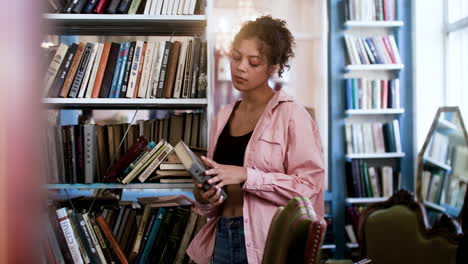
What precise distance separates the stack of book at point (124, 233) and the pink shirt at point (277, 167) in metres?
0.54

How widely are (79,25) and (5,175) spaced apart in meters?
1.99

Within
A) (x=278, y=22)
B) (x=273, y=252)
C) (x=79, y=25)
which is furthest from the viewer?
(x=79, y=25)

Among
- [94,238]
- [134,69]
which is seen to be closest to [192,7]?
[134,69]

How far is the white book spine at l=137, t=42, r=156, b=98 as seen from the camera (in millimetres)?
1940

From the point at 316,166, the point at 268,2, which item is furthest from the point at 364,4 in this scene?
the point at 316,166

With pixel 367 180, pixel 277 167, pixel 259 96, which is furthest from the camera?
pixel 367 180

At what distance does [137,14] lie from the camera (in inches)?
75.4

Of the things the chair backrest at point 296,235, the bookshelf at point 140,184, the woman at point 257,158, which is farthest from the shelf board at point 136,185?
the chair backrest at point 296,235

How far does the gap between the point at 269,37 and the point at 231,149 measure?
1.29ft

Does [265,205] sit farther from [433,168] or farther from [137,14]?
[433,168]

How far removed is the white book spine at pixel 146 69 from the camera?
1.94 m

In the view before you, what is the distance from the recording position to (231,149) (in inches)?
61.7

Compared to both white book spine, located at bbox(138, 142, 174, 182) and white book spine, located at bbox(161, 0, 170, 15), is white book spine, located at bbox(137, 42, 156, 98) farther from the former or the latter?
white book spine, located at bbox(138, 142, 174, 182)

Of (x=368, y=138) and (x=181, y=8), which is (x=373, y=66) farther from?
(x=181, y=8)
